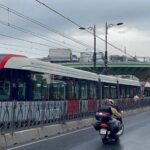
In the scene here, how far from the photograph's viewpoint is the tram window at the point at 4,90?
832 inches

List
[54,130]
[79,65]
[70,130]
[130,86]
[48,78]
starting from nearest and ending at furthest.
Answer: [54,130]
[70,130]
[48,78]
[130,86]
[79,65]

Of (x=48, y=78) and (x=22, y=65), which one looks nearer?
(x=22, y=65)

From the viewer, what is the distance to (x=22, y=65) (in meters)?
22.4

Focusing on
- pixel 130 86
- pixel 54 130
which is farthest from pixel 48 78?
pixel 130 86

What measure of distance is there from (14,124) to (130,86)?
36338 millimetres

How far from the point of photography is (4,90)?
70.1 ft

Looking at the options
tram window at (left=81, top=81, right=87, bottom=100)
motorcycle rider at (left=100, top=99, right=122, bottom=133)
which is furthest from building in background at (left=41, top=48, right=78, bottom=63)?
motorcycle rider at (left=100, top=99, right=122, bottom=133)

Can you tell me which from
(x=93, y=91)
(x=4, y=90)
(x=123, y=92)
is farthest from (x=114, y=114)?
(x=123, y=92)

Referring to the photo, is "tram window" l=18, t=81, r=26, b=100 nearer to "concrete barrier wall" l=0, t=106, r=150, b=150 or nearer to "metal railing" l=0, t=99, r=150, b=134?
"metal railing" l=0, t=99, r=150, b=134

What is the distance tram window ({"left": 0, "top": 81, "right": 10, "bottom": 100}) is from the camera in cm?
2114

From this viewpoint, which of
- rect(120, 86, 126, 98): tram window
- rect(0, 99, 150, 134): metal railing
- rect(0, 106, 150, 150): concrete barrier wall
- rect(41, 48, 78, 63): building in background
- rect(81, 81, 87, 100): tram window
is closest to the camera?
rect(0, 106, 150, 150): concrete barrier wall

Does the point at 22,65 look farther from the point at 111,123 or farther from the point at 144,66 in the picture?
the point at 144,66

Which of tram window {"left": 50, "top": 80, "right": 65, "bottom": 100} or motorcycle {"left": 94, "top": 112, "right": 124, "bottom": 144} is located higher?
tram window {"left": 50, "top": 80, "right": 65, "bottom": 100}

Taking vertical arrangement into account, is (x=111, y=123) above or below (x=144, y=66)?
below
